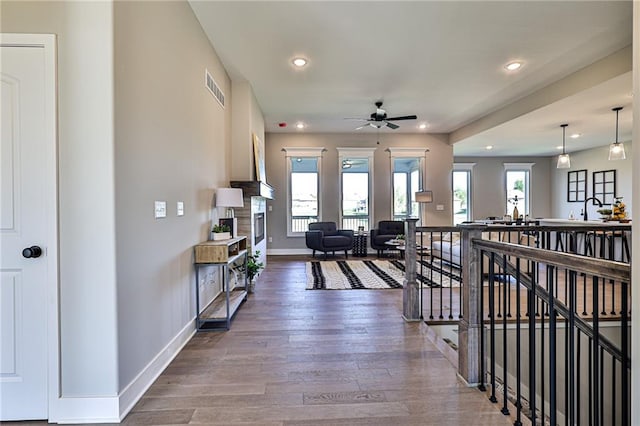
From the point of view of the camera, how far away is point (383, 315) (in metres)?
3.53

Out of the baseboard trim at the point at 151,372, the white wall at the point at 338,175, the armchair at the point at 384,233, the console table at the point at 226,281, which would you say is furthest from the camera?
the white wall at the point at 338,175

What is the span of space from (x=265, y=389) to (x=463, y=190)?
1044 cm

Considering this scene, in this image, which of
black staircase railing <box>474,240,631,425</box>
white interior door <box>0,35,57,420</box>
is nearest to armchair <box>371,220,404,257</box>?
black staircase railing <box>474,240,631,425</box>

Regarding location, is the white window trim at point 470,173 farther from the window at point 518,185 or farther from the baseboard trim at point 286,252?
the baseboard trim at point 286,252

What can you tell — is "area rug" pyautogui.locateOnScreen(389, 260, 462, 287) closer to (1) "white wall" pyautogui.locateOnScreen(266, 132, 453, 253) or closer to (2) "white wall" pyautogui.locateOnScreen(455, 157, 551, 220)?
(1) "white wall" pyautogui.locateOnScreen(266, 132, 453, 253)

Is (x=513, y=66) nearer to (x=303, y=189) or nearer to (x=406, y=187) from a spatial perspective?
(x=406, y=187)

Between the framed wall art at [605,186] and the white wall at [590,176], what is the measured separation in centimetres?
11

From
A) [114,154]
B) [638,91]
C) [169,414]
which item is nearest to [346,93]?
[114,154]

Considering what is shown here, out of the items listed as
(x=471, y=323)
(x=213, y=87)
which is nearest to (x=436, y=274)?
(x=471, y=323)

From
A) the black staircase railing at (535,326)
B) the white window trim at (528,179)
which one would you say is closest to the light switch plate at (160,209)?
the black staircase railing at (535,326)

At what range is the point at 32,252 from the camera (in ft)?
5.82

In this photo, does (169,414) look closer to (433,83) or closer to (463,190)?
→ (433,83)

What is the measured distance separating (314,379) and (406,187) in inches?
276

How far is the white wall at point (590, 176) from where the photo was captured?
8.39 metres
